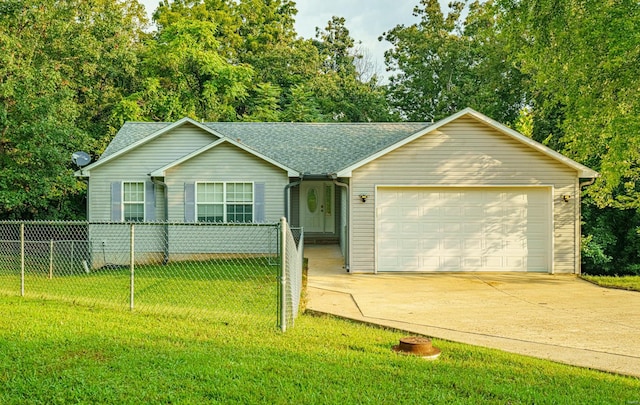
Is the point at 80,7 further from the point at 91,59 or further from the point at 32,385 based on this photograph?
the point at 32,385

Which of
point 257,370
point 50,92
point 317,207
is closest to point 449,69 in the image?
point 317,207

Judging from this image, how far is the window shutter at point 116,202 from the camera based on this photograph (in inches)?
666

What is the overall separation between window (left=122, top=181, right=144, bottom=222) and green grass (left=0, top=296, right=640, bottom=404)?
9.75m

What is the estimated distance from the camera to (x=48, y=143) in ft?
63.0

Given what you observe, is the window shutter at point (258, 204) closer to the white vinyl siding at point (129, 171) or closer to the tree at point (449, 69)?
the white vinyl siding at point (129, 171)

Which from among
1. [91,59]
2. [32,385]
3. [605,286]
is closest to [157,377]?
[32,385]

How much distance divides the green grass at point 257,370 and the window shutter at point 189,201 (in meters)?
9.15

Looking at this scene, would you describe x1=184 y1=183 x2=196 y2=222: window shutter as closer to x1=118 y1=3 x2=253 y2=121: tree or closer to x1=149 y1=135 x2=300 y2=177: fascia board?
x1=149 y1=135 x2=300 y2=177: fascia board

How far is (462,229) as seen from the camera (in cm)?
1407

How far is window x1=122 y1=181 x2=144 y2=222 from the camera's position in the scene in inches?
672

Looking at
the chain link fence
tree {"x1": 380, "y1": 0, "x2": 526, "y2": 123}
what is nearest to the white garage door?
the chain link fence

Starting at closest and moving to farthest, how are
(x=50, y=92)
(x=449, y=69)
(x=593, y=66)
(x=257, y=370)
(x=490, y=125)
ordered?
1. (x=257, y=370)
2. (x=593, y=66)
3. (x=490, y=125)
4. (x=50, y=92)
5. (x=449, y=69)

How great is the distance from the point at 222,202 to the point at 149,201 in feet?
7.68

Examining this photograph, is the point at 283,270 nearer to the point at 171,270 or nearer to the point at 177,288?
the point at 177,288
